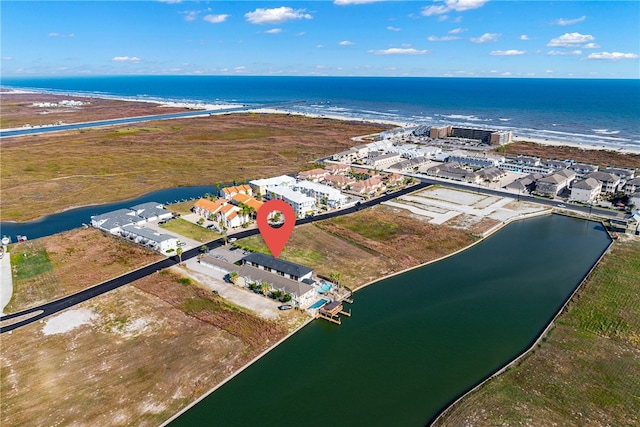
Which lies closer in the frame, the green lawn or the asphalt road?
the asphalt road

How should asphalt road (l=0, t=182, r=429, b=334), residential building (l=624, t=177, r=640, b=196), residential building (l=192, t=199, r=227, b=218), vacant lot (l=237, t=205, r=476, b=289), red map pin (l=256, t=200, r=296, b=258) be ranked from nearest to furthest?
asphalt road (l=0, t=182, r=429, b=334), vacant lot (l=237, t=205, r=476, b=289), red map pin (l=256, t=200, r=296, b=258), residential building (l=192, t=199, r=227, b=218), residential building (l=624, t=177, r=640, b=196)

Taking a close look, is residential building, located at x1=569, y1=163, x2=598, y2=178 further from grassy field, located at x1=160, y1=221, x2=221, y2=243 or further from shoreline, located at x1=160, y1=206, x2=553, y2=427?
grassy field, located at x1=160, y1=221, x2=221, y2=243

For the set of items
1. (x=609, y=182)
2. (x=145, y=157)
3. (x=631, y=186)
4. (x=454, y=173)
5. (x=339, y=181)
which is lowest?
(x=339, y=181)

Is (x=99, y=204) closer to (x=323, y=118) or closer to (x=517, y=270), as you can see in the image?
(x=517, y=270)

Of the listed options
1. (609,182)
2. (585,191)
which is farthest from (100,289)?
(609,182)

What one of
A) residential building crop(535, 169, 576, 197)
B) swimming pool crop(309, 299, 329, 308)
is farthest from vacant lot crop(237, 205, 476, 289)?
residential building crop(535, 169, 576, 197)

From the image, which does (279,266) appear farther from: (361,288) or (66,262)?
(66,262)

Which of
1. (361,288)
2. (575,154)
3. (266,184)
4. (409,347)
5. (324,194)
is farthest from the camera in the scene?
(575,154)

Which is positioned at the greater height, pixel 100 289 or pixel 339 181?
pixel 339 181
